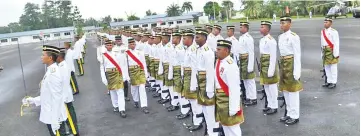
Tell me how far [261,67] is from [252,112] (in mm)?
1075

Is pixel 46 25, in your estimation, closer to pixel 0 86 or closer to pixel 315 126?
pixel 0 86

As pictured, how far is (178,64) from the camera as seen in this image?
26.5ft


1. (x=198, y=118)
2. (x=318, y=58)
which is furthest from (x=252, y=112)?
(x=318, y=58)

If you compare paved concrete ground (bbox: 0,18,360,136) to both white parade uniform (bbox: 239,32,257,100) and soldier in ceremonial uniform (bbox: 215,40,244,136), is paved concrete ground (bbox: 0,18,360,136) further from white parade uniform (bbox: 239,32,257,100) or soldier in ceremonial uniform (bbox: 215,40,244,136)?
soldier in ceremonial uniform (bbox: 215,40,244,136)

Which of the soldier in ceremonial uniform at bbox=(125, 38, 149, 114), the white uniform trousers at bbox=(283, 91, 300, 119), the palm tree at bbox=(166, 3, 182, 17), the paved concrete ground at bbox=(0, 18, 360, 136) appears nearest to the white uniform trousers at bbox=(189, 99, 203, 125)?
the paved concrete ground at bbox=(0, 18, 360, 136)

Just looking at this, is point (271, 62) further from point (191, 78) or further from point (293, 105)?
point (191, 78)

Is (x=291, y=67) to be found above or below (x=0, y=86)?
above

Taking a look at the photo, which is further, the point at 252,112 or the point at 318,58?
the point at 318,58

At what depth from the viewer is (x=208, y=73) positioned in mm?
6020

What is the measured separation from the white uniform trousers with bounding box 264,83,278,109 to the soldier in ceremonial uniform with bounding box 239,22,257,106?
2.83 feet

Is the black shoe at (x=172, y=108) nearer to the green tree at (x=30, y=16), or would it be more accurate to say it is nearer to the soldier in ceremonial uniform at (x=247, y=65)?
the soldier in ceremonial uniform at (x=247, y=65)

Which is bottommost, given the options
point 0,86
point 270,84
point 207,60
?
point 0,86

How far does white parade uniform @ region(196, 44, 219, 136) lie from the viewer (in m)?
5.99

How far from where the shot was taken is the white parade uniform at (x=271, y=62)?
7.29m
